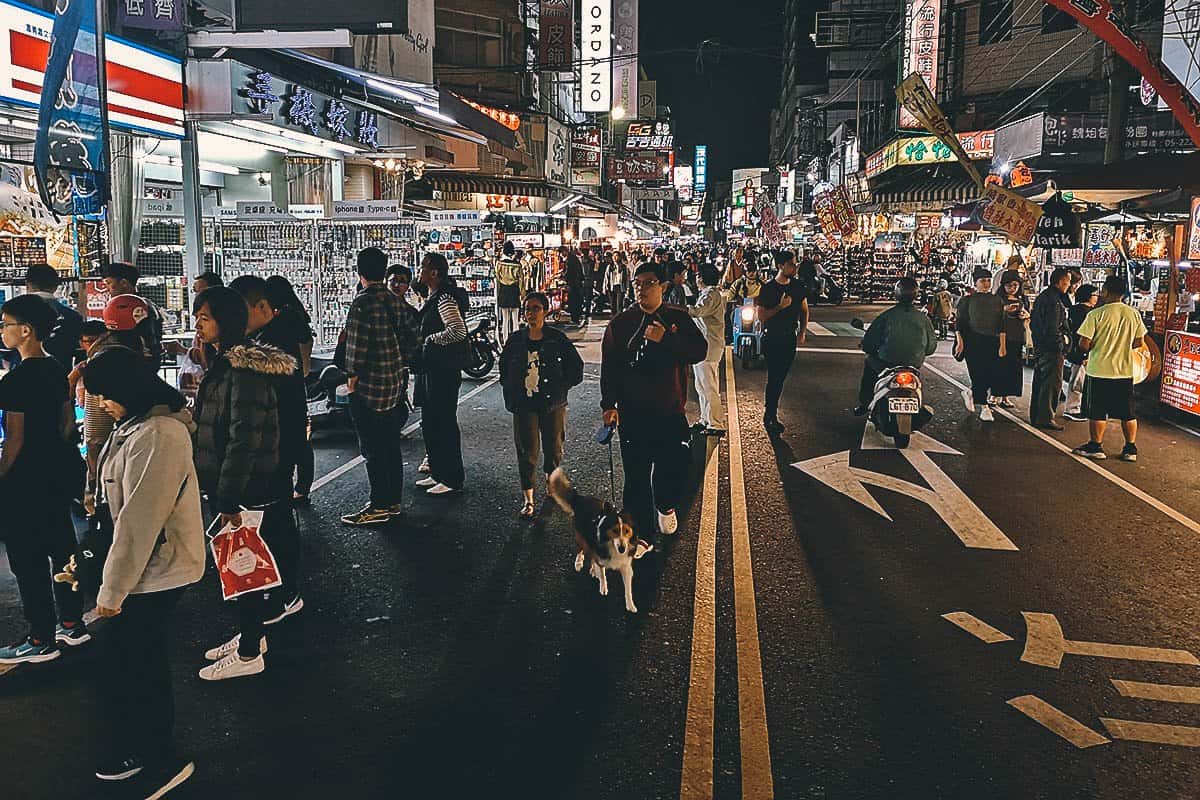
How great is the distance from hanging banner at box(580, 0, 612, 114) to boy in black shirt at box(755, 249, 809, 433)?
26.4m

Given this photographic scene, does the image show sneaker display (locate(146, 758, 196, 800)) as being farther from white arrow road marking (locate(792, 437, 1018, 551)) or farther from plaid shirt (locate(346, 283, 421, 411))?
white arrow road marking (locate(792, 437, 1018, 551))

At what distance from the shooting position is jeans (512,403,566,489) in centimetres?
811

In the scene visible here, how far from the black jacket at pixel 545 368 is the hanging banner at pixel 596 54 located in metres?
30.1

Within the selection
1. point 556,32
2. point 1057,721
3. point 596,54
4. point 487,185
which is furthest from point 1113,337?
point 556,32

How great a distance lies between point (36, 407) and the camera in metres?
5.05

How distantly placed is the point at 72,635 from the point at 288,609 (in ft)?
3.78

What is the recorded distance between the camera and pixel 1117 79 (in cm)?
Answer: 1978

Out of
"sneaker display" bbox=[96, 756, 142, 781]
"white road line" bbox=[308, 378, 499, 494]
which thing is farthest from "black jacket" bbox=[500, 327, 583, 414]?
"sneaker display" bbox=[96, 756, 142, 781]

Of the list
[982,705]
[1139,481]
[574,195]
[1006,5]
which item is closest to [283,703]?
[982,705]

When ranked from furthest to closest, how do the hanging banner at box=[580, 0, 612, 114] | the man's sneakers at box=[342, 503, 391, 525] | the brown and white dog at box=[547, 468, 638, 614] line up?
1. the hanging banner at box=[580, 0, 612, 114]
2. the man's sneakers at box=[342, 503, 391, 525]
3. the brown and white dog at box=[547, 468, 638, 614]

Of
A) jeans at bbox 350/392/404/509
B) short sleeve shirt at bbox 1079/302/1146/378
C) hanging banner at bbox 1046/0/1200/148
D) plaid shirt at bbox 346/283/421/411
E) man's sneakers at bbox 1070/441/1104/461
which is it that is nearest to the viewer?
plaid shirt at bbox 346/283/421/411

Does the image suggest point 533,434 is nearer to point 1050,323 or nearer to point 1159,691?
point 1159,691

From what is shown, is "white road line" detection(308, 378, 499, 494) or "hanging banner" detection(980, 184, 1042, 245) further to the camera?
"hanging banner" detection(980, 184, 1042, 245)

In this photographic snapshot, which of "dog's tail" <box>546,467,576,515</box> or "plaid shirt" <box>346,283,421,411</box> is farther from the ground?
"plaid shirt" <box>346,283,421,411</box>
